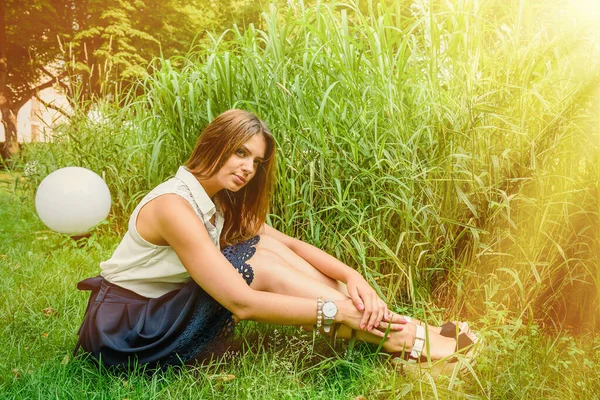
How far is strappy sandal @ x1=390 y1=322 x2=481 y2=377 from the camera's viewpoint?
1778mm

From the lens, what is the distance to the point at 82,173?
3744mm

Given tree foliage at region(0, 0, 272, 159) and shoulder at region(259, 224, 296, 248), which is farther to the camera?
tree foliage at region(0, 0, 272, 159)

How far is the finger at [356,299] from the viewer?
1.89 metres

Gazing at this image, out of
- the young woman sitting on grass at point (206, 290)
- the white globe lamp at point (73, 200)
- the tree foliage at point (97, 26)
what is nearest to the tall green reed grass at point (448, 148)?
the young woman sitting on grass at point (206, 290)

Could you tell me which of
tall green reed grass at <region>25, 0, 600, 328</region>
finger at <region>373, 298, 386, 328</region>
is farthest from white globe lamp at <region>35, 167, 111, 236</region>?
finger at <region>373, 298, 386, 328</region>

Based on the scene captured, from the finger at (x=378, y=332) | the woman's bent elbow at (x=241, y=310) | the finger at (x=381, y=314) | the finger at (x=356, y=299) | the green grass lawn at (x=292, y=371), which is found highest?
the woman's bent elbow at (x=241, y=310)

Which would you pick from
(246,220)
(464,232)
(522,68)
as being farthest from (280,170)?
(522,68)

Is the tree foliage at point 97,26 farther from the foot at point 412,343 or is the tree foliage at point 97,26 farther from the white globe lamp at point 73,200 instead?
the foot at point 412,343

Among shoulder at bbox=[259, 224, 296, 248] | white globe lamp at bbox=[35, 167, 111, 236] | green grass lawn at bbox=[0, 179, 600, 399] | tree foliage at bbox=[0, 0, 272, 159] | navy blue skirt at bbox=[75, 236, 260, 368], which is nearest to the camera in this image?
green grass lawn at bbox=[0, 179, 600, 399]

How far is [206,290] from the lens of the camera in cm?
179

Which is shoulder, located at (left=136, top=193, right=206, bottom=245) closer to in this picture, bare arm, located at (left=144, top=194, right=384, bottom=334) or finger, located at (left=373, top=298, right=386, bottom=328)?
bare arm, located at (left=144, top=194, right=384, bottom=334)

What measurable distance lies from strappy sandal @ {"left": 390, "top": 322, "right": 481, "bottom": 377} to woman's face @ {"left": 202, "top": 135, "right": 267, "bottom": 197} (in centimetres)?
79

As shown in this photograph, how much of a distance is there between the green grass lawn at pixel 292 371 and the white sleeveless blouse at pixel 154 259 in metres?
0.29

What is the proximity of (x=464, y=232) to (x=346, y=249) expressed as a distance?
0.51 meters
